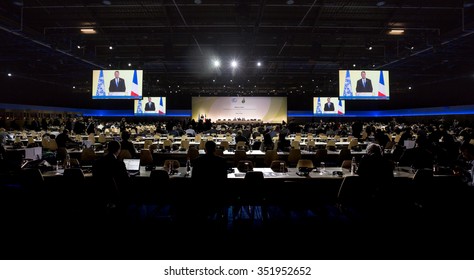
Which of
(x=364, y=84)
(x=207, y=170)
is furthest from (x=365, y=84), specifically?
(x=207, y=170)

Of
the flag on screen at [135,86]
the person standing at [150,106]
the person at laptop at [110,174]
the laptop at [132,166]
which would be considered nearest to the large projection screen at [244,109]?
the person standing at [150,106]

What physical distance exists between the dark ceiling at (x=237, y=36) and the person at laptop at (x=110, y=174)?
559 cm

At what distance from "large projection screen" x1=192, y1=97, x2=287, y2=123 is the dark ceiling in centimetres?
607

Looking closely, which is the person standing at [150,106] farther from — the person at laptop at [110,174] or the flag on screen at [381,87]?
the person at laptop at [110,174]

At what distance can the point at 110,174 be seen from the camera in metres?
4.16

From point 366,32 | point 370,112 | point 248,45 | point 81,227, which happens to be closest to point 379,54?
point 366,32

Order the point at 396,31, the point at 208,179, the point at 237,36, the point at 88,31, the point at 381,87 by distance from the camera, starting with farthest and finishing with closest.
Result: the point at 237,36 → the point at 88,31 → the point at 396,31 → the point at 381,87 → the point at 208,179

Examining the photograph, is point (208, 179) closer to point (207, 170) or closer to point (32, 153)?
point (207, 170)

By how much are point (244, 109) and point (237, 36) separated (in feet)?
50.2

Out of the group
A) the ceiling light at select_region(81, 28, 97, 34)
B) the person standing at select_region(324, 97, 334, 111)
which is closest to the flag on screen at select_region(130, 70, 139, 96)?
the ceiling light at select_region(81, 28, 97, 34)

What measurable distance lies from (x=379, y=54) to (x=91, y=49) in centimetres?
1446

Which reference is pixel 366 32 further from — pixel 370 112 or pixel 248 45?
pixel 370 112

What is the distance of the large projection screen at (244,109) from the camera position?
89.2 feet

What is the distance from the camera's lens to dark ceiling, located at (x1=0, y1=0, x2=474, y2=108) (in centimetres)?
901
